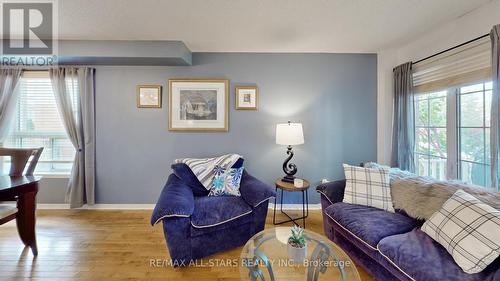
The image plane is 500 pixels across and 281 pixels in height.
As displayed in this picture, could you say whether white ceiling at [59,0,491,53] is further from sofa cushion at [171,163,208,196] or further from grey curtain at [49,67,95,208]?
sofa cushion at [171,163,208,196]

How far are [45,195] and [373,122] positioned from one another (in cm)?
485

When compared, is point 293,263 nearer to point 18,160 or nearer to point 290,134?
point 290,134

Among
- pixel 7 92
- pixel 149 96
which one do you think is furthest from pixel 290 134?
pixel 7 92

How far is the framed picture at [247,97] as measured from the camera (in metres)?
2.92

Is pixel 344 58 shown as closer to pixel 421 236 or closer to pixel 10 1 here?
pixel 421 236

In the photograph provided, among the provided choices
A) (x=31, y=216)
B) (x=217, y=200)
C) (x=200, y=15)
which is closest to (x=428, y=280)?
(x=217, y=200)

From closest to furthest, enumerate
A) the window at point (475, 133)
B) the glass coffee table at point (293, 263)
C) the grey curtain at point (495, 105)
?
the glass coffee table at point (293, 263), the grey curtain at point (495, 105), the window at point (475, 133)

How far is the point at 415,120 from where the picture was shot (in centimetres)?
256

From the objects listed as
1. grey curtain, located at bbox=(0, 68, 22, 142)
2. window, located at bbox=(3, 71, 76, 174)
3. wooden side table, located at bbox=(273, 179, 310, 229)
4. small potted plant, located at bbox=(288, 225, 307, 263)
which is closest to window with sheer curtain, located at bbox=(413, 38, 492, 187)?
wooden side table, located at bbox=(273, 179, 310, 229)

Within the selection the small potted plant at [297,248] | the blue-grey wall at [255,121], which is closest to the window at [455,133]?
the blue-grey wall at [255,121]

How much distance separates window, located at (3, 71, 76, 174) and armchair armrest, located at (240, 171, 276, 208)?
2.65 m

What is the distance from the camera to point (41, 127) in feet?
9.63

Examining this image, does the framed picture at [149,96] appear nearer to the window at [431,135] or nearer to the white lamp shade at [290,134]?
the white lamp shade at [290,134]

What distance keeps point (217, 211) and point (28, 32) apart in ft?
9.73
